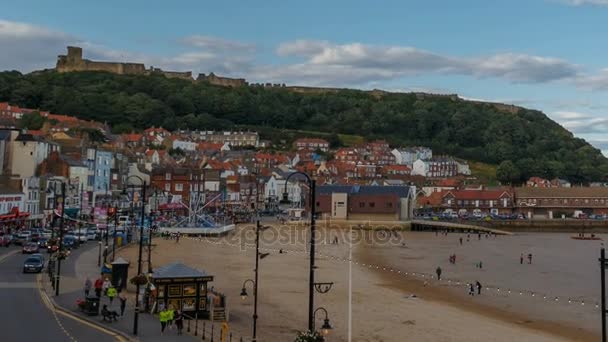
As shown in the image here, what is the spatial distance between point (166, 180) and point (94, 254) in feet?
159

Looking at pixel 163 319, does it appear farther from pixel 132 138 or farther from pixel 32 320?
pixel 132 138

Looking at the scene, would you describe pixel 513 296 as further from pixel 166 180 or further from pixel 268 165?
pixel 268 165

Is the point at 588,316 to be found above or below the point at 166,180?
below

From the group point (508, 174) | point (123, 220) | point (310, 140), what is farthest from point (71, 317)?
point (310, 140)

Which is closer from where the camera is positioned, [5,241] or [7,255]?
[7,255]

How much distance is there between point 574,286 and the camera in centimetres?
3972

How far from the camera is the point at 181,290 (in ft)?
77.1

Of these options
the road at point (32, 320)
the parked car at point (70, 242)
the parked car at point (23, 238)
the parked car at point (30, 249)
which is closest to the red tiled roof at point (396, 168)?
the parked car at point (23, 238)

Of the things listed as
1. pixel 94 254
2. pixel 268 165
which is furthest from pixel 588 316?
pixel 268 165

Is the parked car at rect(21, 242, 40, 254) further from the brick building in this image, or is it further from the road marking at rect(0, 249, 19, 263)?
the brick building

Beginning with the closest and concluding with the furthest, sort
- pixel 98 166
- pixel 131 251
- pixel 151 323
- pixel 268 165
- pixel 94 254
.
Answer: pixel 151 323 < pixel 94 254 < pixel 131 251 < pixel 98 166 < pixel 268 165

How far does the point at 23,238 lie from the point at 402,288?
28101 mm

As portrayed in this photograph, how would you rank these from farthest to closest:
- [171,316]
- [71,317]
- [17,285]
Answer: [17,285]
[71,317]
[171,316]

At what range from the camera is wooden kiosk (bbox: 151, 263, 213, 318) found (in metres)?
23.2
